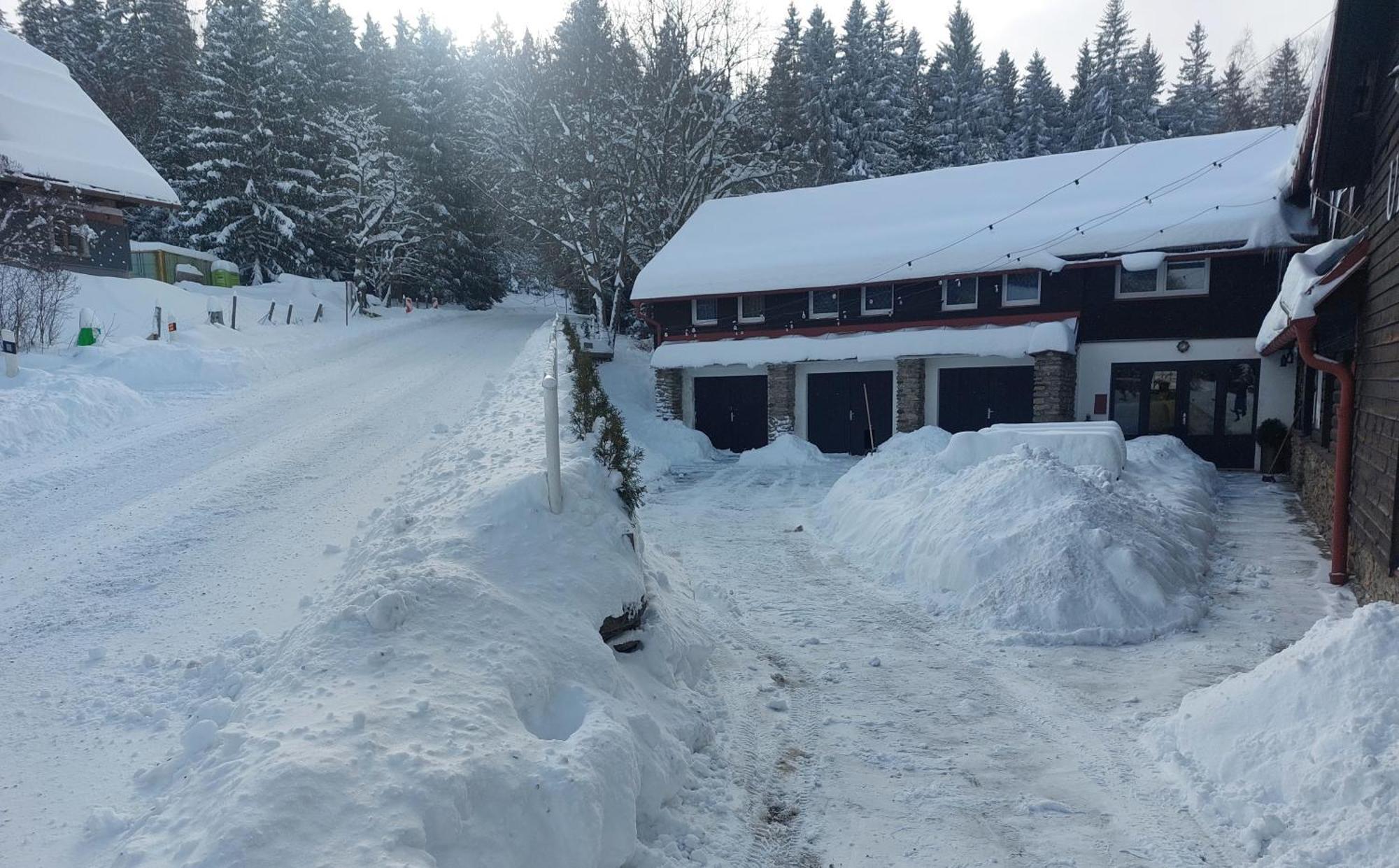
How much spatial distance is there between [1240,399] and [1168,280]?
3.12 meters

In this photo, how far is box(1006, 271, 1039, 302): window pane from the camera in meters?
18.6

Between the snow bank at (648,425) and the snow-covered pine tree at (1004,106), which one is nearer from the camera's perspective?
the snow bank at (648,425)

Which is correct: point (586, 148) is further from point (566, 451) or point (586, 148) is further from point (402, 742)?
point (402, 742)

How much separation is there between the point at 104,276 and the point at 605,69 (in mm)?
19365

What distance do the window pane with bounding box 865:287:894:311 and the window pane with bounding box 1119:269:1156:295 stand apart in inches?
214

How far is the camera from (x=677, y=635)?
247 inches

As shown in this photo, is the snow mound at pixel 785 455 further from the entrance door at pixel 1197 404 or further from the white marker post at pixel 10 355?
the white marker post at pixel 10 355

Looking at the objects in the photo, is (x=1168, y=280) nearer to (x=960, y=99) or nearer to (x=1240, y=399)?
(x=1240, y=399)

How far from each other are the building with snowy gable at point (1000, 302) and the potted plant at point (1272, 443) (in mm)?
356

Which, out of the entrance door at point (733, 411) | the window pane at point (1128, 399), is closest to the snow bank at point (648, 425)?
the entrance door at point (733, 411)

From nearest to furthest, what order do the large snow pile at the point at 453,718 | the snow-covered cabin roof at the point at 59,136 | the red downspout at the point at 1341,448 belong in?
the large snow pile at the point at 453,718 → the red downspout at the point at 1341,448 → the snow-covered cabin roof at the point at 59,136

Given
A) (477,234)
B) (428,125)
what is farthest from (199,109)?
(477,234)

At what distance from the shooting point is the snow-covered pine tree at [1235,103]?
4372 cm

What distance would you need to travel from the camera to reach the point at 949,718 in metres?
6.00
